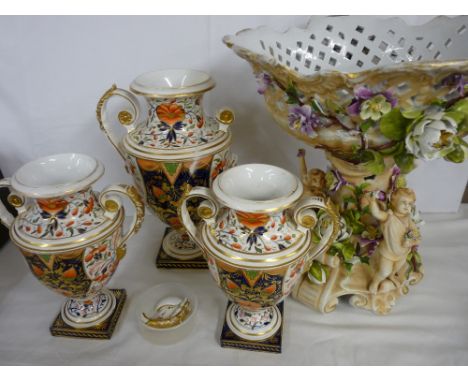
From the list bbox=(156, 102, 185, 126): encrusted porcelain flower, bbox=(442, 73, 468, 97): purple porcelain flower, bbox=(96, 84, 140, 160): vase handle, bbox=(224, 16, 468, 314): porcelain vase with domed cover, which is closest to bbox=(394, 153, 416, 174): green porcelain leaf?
bbox=(224, 16, 468, 314): porcelain vase with domed cover

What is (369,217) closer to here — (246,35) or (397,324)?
(397,324)

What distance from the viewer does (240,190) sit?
75 centimetres

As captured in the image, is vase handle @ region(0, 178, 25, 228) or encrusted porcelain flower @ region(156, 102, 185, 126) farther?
→ encrusted porcelain flower @ region(156, 102, 185, 126)

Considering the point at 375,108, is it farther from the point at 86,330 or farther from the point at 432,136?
the point at 86,330

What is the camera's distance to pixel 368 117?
618 mm

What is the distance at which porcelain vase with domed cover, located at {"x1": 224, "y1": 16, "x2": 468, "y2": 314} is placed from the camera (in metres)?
0.60

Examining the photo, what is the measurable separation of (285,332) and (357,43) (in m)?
0.74

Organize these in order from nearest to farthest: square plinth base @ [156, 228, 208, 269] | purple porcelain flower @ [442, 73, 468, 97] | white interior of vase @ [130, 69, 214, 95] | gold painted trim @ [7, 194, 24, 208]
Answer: purple porcelain flower @ [442, 73, 468, 97] → gold painted trim @ [7, 194, 24, 208] → white interior of vase @ [130, 69, 214, 95] → square plinth base @ [156, 228, 208, 269]

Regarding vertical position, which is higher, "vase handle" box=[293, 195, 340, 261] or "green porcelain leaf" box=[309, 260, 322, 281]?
"vase handle" box=[293, 195, 340, 261]

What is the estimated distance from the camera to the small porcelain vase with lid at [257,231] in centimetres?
68

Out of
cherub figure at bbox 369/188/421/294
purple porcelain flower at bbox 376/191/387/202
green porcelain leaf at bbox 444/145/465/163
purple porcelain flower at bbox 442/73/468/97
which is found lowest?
cherub figure at bbox 369/188/421/294

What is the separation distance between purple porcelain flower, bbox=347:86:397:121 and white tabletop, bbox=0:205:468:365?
53cm

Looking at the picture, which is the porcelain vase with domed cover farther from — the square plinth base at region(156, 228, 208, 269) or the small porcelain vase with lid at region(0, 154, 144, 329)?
the small porcelain vase with lid at region(0, 154, 144, 329)

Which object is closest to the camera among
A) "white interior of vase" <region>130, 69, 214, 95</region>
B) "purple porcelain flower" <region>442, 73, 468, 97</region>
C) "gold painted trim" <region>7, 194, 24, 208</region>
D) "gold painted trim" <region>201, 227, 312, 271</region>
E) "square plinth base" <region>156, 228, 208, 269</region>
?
"purple porcelain flower" <region>442, 73, 468, 97</region>
